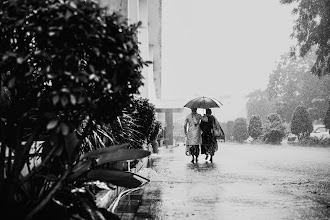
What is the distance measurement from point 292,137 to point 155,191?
88.3ft

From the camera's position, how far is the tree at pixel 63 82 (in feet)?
7.02

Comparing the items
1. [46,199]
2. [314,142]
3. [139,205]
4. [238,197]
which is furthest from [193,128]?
[314,142]

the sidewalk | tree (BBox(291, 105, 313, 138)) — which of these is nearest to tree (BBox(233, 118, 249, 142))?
tree (BBox(291, 105, 313, 138))

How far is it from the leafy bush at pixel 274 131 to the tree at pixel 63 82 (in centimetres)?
2877

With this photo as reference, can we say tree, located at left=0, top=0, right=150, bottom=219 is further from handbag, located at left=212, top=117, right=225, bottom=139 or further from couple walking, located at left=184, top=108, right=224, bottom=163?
handbag, located at left=212, top=117, right=225, bottom=139

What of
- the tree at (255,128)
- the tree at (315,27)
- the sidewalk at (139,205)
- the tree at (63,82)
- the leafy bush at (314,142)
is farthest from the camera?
the tree at (255,128)

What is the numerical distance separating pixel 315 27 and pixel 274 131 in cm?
1094

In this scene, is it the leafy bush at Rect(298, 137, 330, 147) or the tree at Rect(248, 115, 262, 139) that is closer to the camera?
the leafy bush at Rect(298, 137, 330, 147)

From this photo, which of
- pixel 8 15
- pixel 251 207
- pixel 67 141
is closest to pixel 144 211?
pixel 251 207

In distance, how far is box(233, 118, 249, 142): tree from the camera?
38656 millimetres

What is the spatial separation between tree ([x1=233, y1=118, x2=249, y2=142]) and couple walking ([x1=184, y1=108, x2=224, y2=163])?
27913 millimetres

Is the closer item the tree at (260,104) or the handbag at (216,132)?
the handbag at (216,132)

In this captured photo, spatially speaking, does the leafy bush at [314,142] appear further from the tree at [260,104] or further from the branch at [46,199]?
the branch at [46,199]

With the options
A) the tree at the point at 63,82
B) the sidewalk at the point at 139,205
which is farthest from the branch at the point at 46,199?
the sidewalk at the point at 139,205
